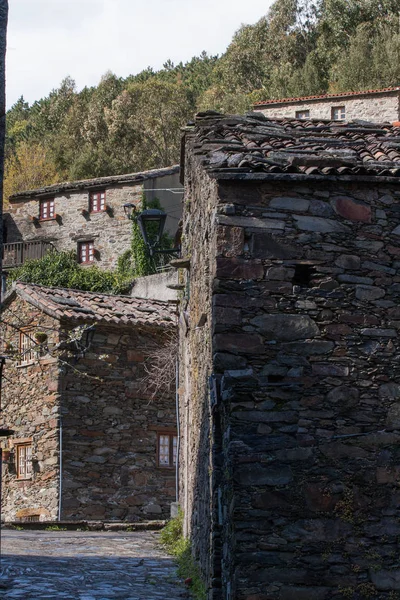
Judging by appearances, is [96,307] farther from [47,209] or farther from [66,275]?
[47,209]

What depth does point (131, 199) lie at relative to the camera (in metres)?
32.4

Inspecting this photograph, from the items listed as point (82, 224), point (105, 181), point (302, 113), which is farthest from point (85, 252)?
point (302, 113)

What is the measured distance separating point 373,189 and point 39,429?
453 inches

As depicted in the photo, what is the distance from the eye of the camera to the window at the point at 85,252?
111ft

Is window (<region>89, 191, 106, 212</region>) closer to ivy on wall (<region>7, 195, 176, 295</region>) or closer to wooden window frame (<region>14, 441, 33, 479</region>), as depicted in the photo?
ivy on wall (<region>7, 195, 176, 295</region>)

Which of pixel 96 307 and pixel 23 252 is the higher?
pixel 23 252

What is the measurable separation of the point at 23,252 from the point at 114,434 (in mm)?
17276

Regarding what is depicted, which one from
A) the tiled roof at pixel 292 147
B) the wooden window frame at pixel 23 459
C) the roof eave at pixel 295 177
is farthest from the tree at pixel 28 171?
the roof eave at pixel 295 177

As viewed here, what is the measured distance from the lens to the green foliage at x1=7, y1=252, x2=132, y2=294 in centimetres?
3092

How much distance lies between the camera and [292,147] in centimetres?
950

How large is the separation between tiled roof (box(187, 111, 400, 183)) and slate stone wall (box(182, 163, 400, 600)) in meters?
0.14

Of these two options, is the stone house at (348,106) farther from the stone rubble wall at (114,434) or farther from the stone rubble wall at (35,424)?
the stone rubble wall at (35,424)

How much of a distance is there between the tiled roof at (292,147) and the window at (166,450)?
9.24 m

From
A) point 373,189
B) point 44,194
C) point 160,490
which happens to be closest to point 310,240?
point 373,189
